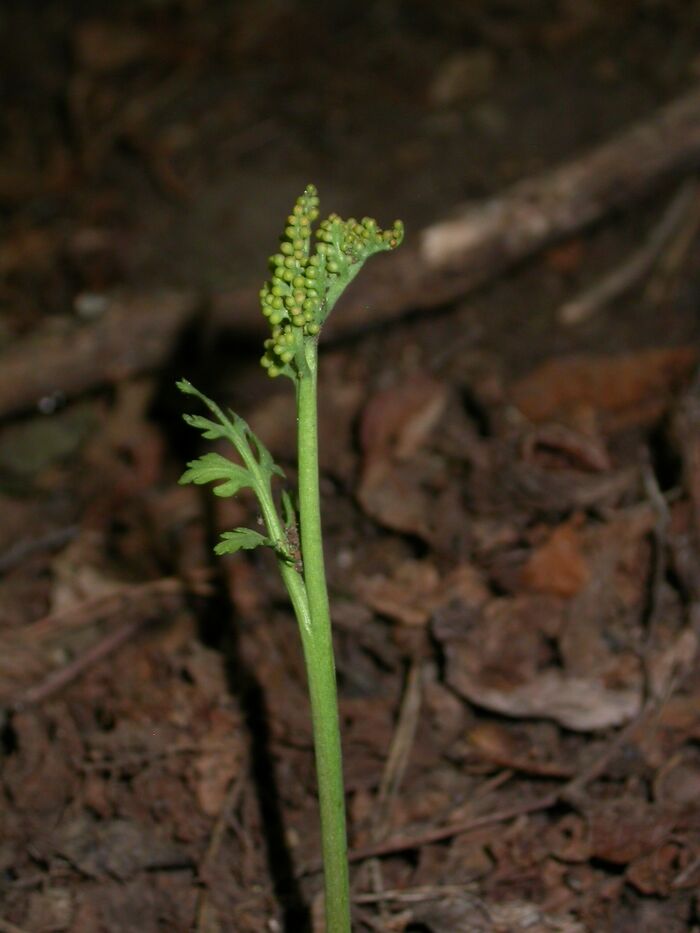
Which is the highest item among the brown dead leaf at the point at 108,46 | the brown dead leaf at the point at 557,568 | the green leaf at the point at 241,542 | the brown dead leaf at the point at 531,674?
the brown dead leaf at the point at 108,46

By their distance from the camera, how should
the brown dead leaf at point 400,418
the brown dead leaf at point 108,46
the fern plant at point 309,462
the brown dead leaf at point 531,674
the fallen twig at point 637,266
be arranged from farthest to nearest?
the brown dead leaf at point 108,46 → the fallen twig at point 637,266 → the brown dead leaf at point 400,418 → the brown dead leaf at point 531,674 → the fern plant at point 309,462

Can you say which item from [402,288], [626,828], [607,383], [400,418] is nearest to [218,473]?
[626,828]

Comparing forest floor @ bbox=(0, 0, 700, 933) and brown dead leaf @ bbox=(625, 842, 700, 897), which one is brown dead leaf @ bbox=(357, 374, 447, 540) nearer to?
forest floor @ bbox=(0, 0, 700, 933)

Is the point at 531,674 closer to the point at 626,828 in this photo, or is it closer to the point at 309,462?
the point at 626,828

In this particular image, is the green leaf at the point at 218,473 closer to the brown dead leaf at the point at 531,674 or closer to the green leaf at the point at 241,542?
the green leaf at the point at 241,542

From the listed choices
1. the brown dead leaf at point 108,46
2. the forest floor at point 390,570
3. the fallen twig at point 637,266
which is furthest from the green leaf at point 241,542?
the brown dead leaf at point 108,46
